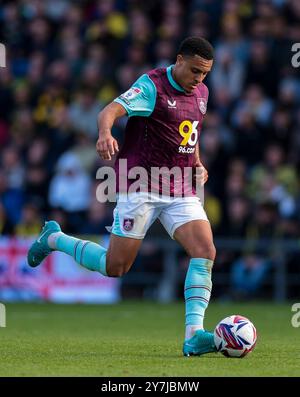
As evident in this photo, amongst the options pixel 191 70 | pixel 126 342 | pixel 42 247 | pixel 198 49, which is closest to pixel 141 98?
Result: pixel 191 70

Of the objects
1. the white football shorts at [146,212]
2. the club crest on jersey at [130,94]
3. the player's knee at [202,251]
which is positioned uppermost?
the club crest on jersey at [130,94]

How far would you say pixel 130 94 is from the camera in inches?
346

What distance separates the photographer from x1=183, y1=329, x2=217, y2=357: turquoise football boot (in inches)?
336

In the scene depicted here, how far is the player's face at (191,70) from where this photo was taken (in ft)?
28.8

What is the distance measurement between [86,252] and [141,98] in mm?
1375

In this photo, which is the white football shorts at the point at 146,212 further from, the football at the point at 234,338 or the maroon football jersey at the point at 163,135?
the football at the point at 234,338

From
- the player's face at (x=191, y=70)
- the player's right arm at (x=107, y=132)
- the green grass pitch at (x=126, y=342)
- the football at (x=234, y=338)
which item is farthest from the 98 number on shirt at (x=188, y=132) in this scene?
the green grass pitch at (x=126, y=342)

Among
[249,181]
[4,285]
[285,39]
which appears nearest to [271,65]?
[285,39]

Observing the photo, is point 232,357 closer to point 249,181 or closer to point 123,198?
point 123,198

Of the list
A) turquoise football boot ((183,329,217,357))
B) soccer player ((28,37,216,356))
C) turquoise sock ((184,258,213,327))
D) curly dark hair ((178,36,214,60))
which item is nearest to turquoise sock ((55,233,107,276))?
soccer player ((28,37,216,356))

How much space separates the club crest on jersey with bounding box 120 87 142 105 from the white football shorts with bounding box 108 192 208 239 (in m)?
0.76

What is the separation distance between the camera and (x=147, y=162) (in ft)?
29.5

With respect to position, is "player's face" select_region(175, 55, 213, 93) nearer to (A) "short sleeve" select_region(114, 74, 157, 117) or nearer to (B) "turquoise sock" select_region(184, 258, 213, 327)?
(A) "short sleeve" select_region(114, 74, 157, 117)

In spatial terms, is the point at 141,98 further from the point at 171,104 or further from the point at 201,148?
the point at 201,148
